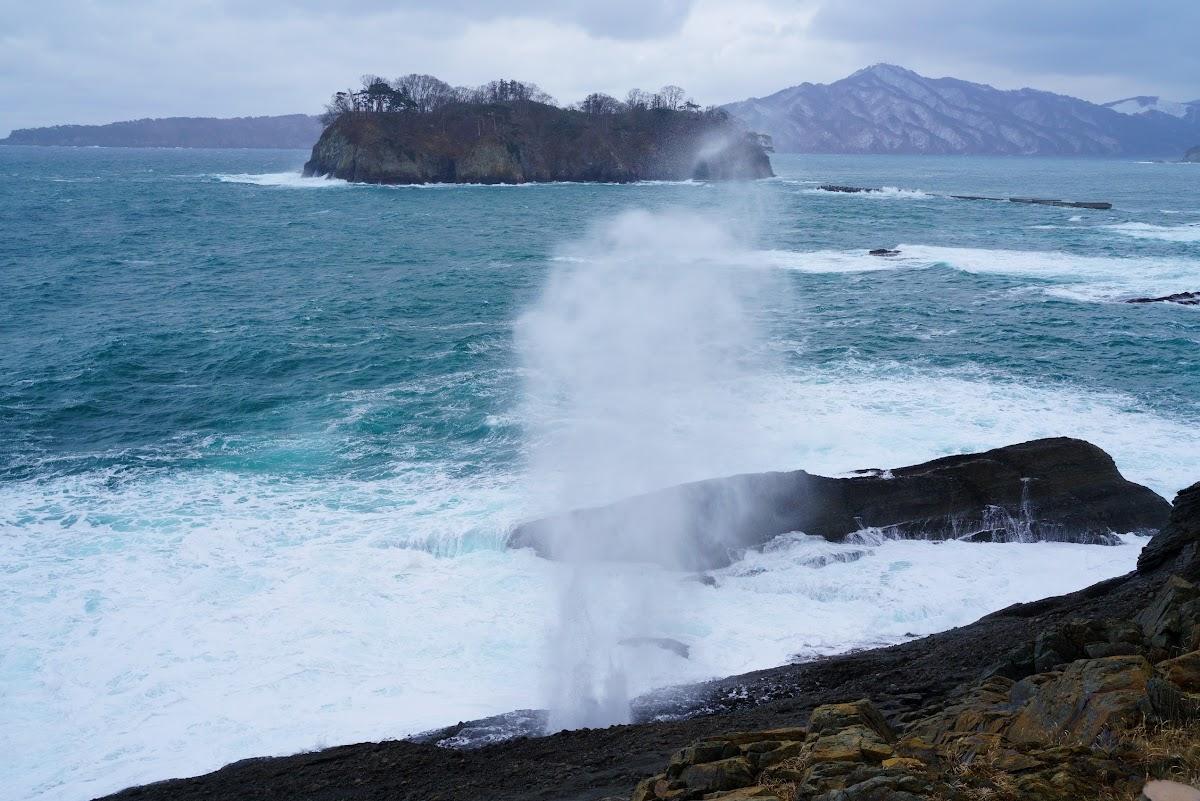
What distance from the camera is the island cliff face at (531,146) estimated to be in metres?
119

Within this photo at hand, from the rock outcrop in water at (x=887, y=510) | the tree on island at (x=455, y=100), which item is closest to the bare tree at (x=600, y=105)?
the tree on island at (x=455, y=100)

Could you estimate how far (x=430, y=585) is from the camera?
55.0ft

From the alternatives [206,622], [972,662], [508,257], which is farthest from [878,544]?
[508,257]

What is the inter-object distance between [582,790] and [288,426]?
18.2 m

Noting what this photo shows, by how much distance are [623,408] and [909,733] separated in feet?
59.1

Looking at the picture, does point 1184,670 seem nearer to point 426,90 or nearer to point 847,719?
point 847,719

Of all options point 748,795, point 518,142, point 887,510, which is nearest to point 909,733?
point 748,795

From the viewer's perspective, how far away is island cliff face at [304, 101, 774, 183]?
11900 centimetres

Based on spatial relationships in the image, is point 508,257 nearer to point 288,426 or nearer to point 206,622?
point 288,426

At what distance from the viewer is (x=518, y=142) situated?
125 m

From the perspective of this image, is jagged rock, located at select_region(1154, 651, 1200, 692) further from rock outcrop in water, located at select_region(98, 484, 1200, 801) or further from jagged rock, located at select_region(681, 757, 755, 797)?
jagged rock, located at select_region(681, 757, 755, 797)

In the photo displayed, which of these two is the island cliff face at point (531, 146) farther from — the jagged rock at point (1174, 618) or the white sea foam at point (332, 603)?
the jagged rock at point (1174, 618)

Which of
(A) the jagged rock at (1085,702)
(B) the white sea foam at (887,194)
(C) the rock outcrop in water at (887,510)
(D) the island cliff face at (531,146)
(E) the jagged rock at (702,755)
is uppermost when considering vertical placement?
(D) the island cliff face at (531,146)

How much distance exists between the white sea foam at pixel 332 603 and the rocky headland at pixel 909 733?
122 cm
